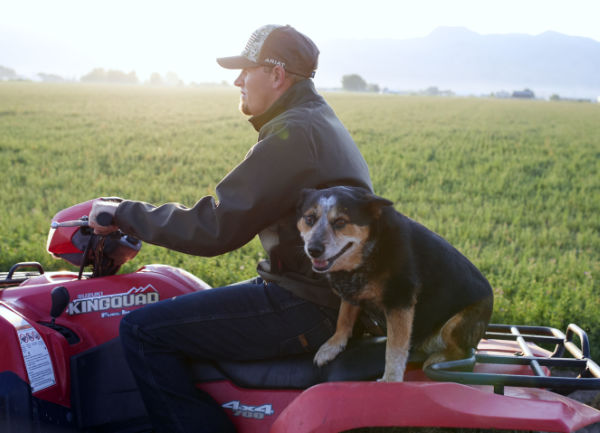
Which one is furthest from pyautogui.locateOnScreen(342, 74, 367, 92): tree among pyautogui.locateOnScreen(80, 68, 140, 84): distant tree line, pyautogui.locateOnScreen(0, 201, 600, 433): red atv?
pyautogui.locateOnScreen(0, 201, 600, 433): red atv

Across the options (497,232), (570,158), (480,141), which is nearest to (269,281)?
(497,232)

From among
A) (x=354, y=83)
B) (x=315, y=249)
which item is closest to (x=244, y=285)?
(x=315, y=249)

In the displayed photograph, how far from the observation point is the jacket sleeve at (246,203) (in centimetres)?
217

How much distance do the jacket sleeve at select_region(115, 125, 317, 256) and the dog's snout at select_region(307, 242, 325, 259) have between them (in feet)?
0.93

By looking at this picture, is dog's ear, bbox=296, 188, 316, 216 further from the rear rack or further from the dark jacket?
the rear rack

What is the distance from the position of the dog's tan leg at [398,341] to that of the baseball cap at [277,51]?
1150 mm

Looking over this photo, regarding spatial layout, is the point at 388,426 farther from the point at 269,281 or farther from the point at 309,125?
the point at 309,125

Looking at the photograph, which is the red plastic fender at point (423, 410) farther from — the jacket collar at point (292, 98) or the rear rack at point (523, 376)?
the jacket collar at point (292, 98)

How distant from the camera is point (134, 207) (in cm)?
235

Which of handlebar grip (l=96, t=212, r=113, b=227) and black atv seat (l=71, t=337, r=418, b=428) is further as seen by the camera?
handlebar grip (l=96, t=212, r=113, b=227)

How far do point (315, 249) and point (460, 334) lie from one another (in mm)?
721

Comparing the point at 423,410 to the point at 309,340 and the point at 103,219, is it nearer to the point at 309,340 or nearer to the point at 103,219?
the point at 309,340

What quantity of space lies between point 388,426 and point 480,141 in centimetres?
1882

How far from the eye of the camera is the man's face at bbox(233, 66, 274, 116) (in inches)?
98.7
